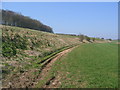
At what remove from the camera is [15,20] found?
79562 mm

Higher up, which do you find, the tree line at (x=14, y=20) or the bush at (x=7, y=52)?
the tree line at (x=14, y=20)

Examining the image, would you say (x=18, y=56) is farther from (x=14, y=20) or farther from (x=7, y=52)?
(x=14, y=20)

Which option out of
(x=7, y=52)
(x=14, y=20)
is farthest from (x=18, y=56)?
(x=14, y=20)

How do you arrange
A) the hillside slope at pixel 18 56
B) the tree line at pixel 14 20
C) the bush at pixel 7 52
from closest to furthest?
the hillside slope at pixel 18 56 < the bush at pixel 7 52 < the tree line at pixel 14 20

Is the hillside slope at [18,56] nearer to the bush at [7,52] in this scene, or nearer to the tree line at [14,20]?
the bush at [7,52]

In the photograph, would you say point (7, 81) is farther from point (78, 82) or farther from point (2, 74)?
point (78, 82)

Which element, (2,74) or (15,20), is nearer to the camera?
(2,74)

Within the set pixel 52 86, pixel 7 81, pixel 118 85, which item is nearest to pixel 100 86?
pixel 118 85

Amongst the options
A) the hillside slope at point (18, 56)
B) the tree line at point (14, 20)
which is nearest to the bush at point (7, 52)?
the hillside slope at point (18, 56)

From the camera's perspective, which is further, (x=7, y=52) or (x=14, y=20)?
(x=14, y=20)

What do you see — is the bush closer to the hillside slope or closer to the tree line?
the hillside slope

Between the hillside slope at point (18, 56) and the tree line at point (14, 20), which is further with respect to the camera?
the tree line at point (14, 20)

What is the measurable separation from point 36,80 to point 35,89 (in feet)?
6.95

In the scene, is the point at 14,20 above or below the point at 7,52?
above
